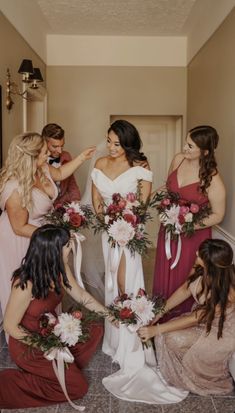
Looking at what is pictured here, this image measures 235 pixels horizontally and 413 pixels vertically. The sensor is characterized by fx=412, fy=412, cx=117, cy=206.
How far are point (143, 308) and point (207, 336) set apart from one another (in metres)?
0.41

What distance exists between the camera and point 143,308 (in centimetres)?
239

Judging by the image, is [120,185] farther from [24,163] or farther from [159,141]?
[159,141]

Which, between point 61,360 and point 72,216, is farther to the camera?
point 72,216

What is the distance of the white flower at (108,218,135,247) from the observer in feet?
8.34

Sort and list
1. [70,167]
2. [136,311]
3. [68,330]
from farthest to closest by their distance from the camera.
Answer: [70,167] → [136,311] → [68,330]

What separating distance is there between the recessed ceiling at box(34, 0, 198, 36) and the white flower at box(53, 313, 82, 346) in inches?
145

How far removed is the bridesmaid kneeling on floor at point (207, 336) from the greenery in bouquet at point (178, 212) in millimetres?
392

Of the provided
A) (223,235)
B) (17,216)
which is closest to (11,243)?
(17,216)

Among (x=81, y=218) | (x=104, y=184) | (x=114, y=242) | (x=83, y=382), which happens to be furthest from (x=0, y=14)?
(x=83, y=382)

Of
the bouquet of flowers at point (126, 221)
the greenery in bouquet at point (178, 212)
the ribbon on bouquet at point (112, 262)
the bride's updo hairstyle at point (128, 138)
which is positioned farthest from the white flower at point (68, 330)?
the bride's updo hairstyle at point (128, 138)

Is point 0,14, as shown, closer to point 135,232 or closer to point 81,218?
point 81,218

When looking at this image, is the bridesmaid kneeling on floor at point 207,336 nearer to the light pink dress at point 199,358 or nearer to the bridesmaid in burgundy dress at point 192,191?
the light pink dress at point 199,358

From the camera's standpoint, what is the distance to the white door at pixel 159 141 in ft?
20.3

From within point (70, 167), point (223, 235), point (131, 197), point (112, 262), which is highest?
point (70, 167)
